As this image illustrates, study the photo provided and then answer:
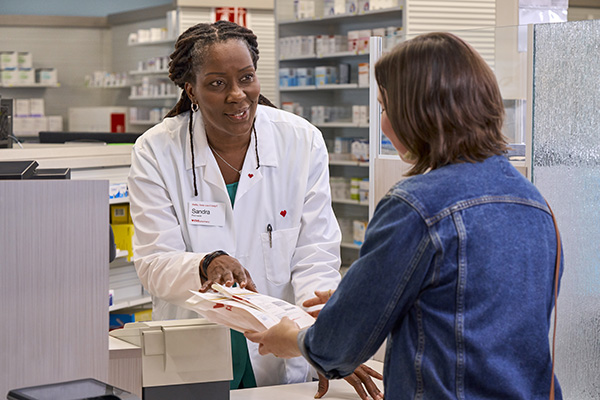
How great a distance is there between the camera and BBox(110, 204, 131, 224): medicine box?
4488 millimetres

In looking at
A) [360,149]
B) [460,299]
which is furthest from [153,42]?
[460,299]

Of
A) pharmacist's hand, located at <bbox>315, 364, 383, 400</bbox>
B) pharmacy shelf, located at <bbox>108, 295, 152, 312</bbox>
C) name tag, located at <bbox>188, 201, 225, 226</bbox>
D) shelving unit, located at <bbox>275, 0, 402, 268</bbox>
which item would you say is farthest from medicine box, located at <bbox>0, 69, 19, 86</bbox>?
pharmacist's hand, located at <bbox>315, 364, 383, 400</bbox>

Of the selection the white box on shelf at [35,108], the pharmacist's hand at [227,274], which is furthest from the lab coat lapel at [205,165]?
the white box on shelf at [35,108]

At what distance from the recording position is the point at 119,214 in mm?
4500

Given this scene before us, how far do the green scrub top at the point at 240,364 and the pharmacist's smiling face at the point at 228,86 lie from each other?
60cm

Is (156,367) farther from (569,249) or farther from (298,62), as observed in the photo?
(298,62)

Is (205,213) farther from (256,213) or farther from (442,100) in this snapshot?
(442,100)

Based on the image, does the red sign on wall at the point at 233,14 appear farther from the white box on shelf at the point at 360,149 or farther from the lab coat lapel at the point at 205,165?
the lab coat lapel at the point at 205,165

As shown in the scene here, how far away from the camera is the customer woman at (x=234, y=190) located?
203 cm

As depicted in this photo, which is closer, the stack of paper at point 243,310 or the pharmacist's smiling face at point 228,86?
the stack of paper at point 243,310

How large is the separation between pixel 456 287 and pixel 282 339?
37 cm

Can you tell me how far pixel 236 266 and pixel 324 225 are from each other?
46cm

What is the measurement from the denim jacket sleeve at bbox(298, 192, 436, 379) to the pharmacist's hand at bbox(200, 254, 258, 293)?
0.57 m

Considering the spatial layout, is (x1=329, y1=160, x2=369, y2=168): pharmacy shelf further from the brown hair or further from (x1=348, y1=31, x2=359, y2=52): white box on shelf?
the brown hair
